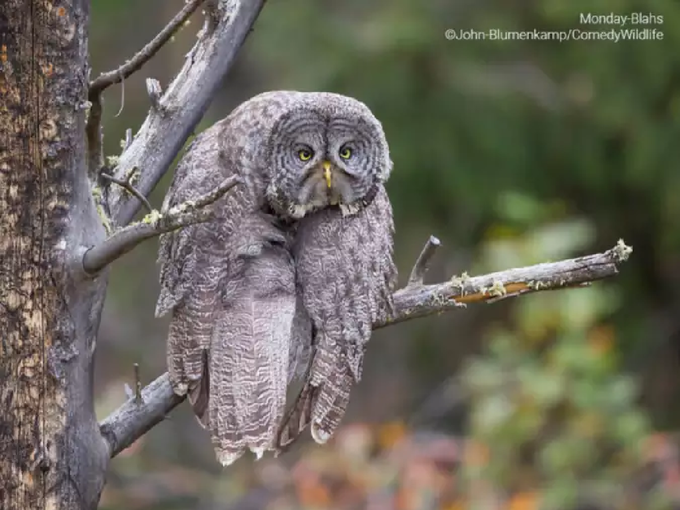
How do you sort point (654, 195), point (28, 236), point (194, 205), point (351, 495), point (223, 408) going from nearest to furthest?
point (194, 205), point (28, 236), point (223, 408), point (351, 495), point (654, 195)

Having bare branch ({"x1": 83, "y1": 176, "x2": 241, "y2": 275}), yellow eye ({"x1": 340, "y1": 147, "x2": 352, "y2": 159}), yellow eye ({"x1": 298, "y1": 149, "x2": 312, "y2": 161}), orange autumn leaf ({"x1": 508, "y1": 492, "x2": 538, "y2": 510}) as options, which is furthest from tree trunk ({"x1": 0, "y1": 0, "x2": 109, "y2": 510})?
orange autumn leaf ({"x1": 508, "y1": 492, "x2": 538, "y2": 510})

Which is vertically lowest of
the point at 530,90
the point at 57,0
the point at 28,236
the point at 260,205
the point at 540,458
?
the point at 540,458

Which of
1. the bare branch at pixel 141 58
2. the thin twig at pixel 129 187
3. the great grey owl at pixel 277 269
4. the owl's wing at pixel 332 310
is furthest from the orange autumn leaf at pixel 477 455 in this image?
the bare branch at pixel 141 58

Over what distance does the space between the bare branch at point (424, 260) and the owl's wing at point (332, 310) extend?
92 millimetres

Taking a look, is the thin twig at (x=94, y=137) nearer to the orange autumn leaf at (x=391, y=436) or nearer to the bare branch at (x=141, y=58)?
the bare branch at (x=141, y=58)

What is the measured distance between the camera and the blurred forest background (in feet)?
17.9

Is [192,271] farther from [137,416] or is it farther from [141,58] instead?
[141,58]

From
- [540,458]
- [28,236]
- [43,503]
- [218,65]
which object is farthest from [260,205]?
[540,458]

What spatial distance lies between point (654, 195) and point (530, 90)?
1.01m

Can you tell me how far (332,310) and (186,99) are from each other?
724 mm

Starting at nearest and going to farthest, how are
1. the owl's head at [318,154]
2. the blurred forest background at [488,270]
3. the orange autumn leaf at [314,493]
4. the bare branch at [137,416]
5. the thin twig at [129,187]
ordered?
the thin twig at [129,187] → the bare branch at [137,416] → the owl's head at [318,154] → the orange autumn leaf at [314,493] → the blurred forest background at [488,270]

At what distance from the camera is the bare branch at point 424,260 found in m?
2.96

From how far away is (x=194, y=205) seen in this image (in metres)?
2.22

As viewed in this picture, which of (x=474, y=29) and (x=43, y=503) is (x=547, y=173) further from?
(x=43, y=503)
